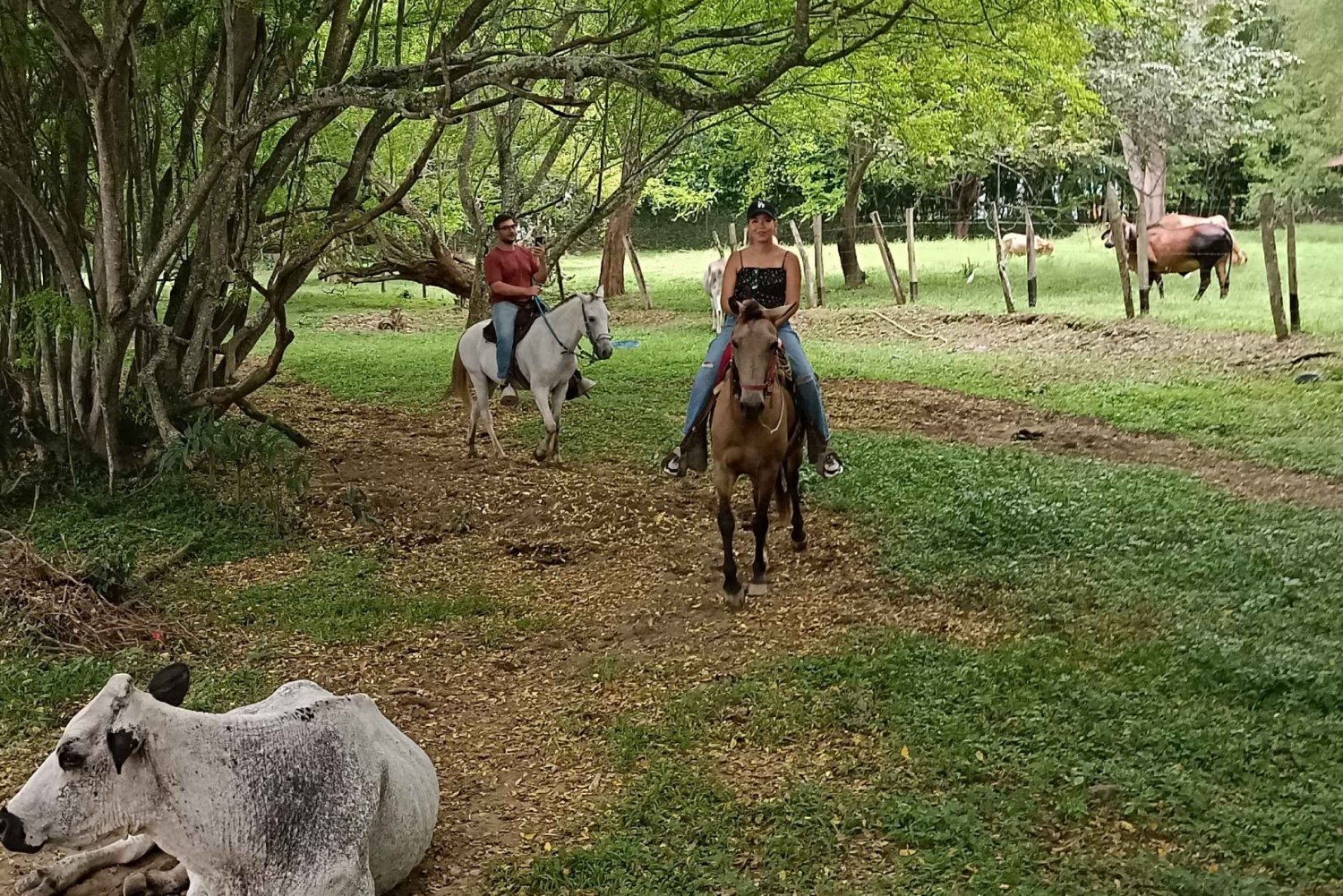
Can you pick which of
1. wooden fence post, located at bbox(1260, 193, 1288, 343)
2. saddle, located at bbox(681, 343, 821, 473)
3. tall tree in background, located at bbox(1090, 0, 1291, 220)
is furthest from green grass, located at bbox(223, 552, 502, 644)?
tall tree in background, located at bbox(1090, 0, 1291, 220)

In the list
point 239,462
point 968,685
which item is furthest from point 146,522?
point 968,685

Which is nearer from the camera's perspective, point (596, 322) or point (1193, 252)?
point (596, 322)

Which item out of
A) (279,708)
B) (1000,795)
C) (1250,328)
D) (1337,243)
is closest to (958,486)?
(1000,795)

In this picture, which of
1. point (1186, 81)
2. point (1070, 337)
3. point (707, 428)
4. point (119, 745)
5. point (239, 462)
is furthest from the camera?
point (1186, 81)

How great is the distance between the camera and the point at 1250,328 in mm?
14219

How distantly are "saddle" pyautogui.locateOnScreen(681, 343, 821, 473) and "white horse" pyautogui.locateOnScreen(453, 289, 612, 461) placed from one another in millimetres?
2803

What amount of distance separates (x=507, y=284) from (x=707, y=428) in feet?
12.1

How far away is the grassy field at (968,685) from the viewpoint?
385 cm

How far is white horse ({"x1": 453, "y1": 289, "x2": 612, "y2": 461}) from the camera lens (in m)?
9.77

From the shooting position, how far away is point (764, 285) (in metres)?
6.90

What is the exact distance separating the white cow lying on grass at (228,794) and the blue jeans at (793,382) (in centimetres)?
362

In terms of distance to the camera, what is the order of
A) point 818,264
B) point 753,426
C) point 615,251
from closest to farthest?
point 753,426, point 818,264, point 615,251

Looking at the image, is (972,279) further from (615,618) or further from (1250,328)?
(615,618)

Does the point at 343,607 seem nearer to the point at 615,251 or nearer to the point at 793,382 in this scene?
the point at 793,382
